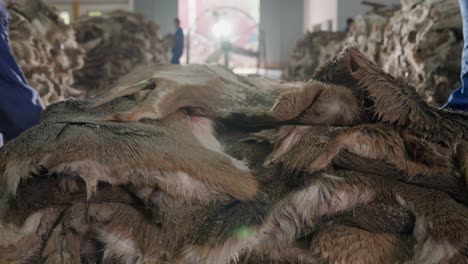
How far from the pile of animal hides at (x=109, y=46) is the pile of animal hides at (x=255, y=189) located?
247 centimetres

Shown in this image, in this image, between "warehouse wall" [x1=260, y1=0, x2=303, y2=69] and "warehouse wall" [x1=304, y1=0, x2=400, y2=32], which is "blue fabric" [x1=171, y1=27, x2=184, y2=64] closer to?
"warehouse wall" [x1=304, y1=0, x2=400, y2=32]

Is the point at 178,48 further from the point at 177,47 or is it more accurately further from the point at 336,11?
the point at 336,11

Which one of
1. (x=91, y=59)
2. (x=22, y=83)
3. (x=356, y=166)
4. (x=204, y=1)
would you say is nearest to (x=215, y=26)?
(x=204, y=1)

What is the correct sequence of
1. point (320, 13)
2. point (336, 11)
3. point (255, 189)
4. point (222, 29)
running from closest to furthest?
point (255, 189)
point (222, 29)
point (336, 11)
point (320, 13)

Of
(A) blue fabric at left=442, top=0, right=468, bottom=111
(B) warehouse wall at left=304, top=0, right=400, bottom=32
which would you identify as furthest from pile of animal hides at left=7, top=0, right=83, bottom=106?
(B) warehouse wall at left=304, top=0, right=400, bottom=32

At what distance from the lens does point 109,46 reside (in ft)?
10.6

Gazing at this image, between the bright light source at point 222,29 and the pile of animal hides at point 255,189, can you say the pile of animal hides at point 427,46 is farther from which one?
the bright light source at point 222,29

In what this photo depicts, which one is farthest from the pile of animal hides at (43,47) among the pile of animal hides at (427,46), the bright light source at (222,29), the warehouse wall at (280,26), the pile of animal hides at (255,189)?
the warehouse wall at (280,26)

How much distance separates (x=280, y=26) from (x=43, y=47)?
8790mm

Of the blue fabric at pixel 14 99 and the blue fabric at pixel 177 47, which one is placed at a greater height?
the blue fabric at pixel 14 99

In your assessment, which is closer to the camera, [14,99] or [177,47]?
[14,99]

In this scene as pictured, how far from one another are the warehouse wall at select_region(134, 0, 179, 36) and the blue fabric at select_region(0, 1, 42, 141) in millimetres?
8821

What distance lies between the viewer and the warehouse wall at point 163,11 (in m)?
9.61

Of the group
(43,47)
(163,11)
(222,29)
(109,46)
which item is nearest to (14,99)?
(43,47)
